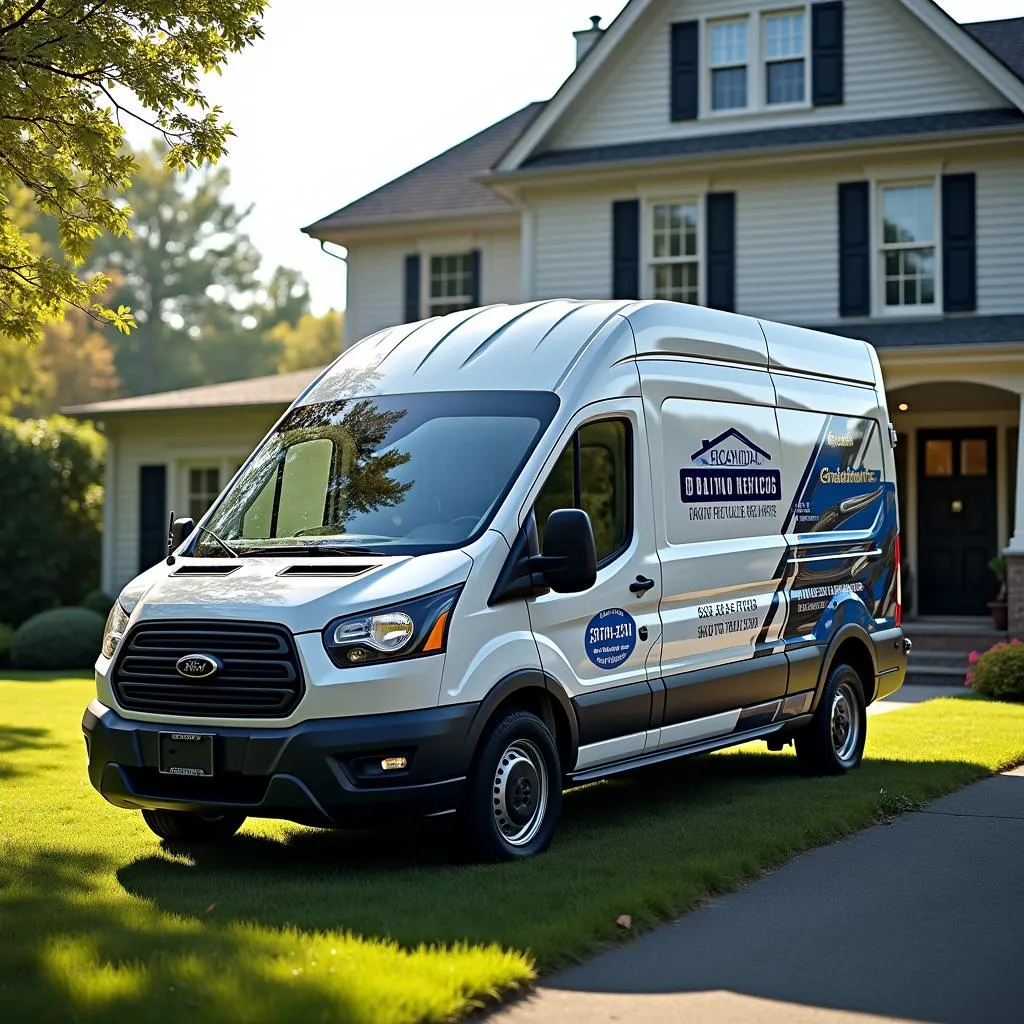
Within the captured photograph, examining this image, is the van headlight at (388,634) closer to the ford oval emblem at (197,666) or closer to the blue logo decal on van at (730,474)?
the ford oval emblem at (197,666)

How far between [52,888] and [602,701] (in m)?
2.92

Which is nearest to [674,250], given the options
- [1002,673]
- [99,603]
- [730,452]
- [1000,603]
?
[1000,603]

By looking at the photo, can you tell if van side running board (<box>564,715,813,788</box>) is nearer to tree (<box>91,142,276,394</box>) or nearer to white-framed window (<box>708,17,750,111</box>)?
white-framed window (<box>708,17,750,111</box>)

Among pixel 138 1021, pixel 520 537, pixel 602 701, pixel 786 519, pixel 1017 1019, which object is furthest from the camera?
pixel 786 519

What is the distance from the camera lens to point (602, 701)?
8062 mm

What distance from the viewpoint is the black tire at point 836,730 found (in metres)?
10.3

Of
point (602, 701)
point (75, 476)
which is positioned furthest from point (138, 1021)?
point (75, 476)

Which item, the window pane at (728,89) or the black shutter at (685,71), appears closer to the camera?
the window pane at (728,89)

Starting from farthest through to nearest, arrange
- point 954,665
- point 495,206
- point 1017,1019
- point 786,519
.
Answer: point 495,206
point 954,665
point 786,519
point 1017,1019

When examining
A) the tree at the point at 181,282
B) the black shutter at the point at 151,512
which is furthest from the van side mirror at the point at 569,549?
the tree at the point at 181,282

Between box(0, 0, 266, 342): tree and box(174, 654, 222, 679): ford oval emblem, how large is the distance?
4.79 meters

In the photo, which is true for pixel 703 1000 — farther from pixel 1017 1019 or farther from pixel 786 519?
pixel 786 519

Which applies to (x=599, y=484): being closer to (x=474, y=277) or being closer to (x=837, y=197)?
(x=837, y=197)

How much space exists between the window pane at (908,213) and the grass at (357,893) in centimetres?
1107
